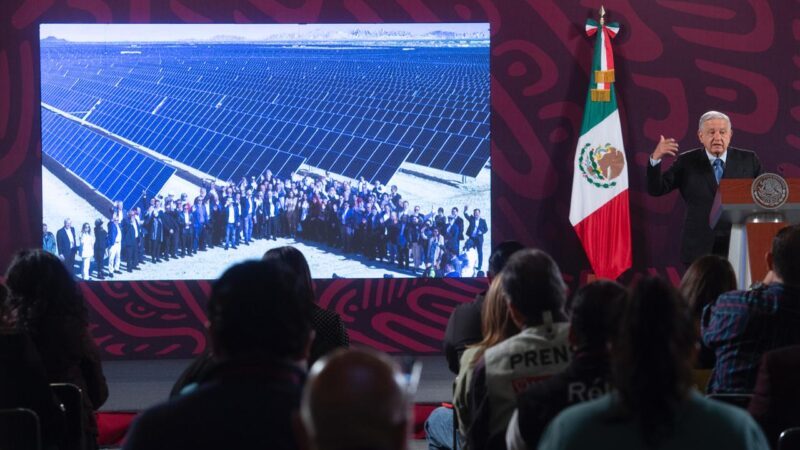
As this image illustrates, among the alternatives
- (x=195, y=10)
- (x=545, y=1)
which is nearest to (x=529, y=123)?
(x=545, y=1)

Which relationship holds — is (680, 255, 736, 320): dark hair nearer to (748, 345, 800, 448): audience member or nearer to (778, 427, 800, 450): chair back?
(748, 345, 800, 448): audience member

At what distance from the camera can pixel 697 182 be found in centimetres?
652

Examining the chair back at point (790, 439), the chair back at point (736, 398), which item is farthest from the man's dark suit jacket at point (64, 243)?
the chair back at point (790, 439)

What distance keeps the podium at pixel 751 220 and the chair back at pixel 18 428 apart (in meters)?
3.41

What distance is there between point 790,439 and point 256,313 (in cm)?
164

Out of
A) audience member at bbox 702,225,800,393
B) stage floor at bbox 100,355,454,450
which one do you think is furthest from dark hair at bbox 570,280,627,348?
stage floor at bbox 100,355,454,450

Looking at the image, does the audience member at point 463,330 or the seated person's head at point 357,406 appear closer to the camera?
the seated person's head at point 357,406

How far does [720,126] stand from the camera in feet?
20.9

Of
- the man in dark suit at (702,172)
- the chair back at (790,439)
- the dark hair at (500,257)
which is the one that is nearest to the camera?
the chair back at (790,439)

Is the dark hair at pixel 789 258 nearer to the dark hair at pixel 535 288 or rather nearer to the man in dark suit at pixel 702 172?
the dark hair at pixel 535 288

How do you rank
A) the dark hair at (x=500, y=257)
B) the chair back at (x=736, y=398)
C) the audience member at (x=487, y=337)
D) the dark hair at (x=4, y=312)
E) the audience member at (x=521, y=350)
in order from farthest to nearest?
the dark hair at (x=500, y=257), the dark hair at (x=4, y=312), the audience member at (x=487, y=337), the chair back at (x=736, y=398), the audience member at (x=521, y=350)

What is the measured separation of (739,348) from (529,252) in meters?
0.80

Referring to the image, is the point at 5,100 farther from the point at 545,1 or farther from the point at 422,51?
the point at 545,1

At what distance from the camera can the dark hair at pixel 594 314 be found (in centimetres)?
233
